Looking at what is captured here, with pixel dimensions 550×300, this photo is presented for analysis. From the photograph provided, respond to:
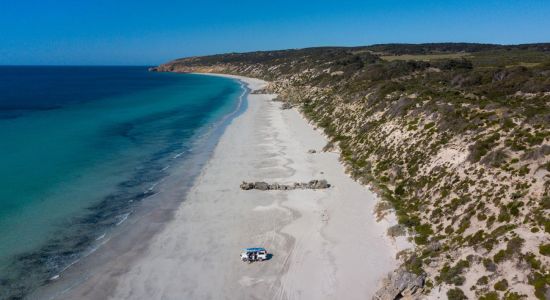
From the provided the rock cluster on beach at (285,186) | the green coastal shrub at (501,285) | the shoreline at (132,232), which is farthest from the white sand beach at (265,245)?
the green coastal shrub at (501,285)

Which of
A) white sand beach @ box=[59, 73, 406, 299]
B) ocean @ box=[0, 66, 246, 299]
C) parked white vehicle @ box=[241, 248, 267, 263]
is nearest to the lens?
white sand beach @ box=[59, 73, 406, 299]

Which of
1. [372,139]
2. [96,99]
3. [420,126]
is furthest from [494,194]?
[96,99]

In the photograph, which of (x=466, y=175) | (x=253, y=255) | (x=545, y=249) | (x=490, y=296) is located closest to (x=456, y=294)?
(x=490, y=296)

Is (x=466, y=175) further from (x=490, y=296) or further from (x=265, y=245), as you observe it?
(x=265, y=245)

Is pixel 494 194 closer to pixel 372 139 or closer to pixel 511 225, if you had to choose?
pixel 511 225

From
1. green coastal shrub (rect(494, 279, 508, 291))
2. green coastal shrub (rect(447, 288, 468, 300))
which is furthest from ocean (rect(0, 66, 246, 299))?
green coastal shrub (rect(494, 279, 508, 291))

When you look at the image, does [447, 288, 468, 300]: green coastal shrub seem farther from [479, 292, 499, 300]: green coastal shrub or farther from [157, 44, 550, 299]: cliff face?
[479, 292, 499, 300]: green coastal shrub

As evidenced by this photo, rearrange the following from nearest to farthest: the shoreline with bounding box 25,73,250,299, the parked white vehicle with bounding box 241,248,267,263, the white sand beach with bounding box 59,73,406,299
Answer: the white sand beach with bounding box 59,73,406,299
the shoreline with bounding box 25,73,250,299
the parked white vehicle with bounding box 241,248,267,263

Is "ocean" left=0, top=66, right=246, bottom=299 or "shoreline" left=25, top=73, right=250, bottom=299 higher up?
"ocean" left=0, top=66, right=246, bottom=299
